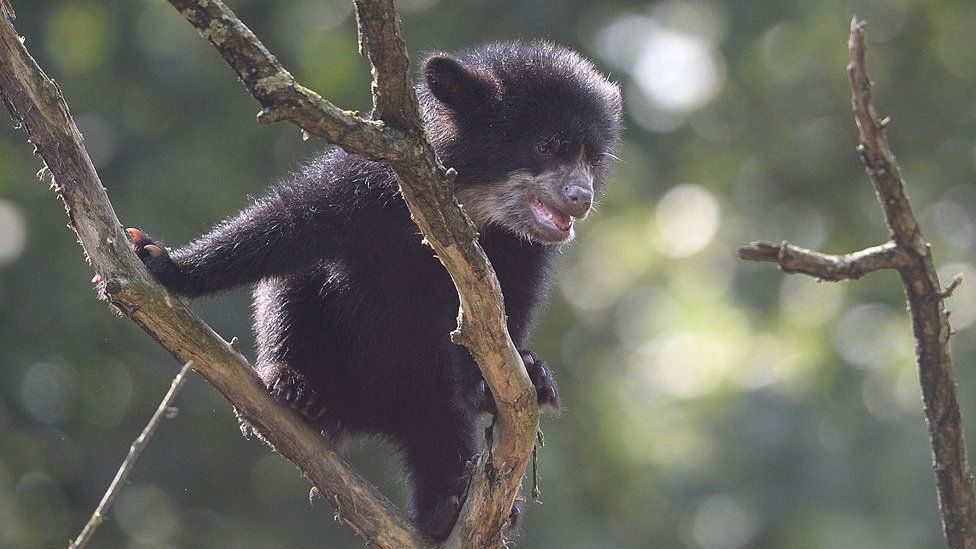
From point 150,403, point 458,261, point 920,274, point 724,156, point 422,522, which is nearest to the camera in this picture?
point 458,261

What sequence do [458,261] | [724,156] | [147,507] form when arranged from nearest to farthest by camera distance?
[458,261], [147,507], [724,156]

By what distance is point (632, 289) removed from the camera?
19234 mm

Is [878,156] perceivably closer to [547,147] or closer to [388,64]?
[388,64]

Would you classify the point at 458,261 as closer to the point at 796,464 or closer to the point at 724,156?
the point at 796,464

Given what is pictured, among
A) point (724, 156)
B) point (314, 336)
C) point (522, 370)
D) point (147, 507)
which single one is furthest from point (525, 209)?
point (724, 156)

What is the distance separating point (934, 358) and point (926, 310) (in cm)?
18

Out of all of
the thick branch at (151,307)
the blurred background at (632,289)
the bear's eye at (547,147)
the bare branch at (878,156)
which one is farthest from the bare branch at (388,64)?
the blurred background at (632,289)

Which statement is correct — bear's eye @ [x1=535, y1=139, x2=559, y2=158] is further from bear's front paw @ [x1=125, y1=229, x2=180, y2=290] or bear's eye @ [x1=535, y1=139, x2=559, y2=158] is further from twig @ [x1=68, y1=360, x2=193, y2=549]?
twig @ [x1=68, y1=360, x2=193, y2=549]

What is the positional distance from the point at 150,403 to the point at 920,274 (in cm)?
1001

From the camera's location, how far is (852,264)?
16.7 feet

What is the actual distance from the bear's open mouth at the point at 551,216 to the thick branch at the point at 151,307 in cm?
144

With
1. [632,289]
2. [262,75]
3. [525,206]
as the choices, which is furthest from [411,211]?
[632,289]

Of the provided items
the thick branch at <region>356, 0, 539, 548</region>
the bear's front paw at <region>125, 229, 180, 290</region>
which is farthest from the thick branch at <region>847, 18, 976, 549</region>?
the bear's front paw at <region>125, 229, 180, 290</region>

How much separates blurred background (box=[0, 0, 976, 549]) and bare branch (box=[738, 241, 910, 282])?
7.48 metres
